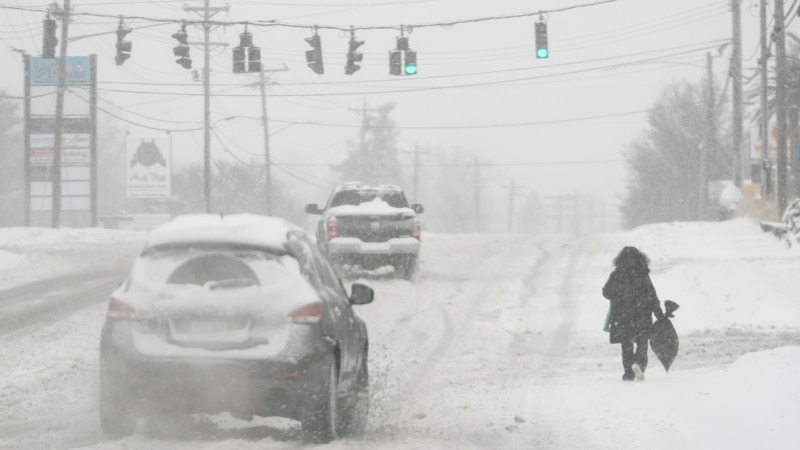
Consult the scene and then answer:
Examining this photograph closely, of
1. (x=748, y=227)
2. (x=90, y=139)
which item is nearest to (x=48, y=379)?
(x=748, y=227)

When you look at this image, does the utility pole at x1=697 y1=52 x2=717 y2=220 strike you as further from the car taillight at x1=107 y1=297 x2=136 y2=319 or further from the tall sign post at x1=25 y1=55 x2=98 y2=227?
the car taillight at x1=107 y1=297 x2=136 y2=319

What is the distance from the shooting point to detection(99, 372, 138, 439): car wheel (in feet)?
25.3

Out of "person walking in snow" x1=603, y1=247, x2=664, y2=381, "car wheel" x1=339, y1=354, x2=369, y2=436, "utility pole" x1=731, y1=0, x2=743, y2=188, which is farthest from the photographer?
"utility pole" x1=731, y1=0, x2=743, y2=188

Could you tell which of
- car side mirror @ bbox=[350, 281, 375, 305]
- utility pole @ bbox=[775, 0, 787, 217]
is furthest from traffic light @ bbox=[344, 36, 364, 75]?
car side mirror @ bbox=[350, 281, 375, 305]

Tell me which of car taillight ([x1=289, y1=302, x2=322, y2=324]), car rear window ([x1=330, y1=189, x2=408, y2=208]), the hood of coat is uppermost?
car rear window ([x1=330, y1=189, x2=408, y2=208])

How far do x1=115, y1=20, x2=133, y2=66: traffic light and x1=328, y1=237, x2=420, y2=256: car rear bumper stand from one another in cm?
1119

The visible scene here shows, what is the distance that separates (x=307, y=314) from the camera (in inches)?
301

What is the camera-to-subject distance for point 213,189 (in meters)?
80.5

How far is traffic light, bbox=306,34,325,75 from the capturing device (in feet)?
97.8

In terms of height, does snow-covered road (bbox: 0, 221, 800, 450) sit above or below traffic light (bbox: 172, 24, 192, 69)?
below

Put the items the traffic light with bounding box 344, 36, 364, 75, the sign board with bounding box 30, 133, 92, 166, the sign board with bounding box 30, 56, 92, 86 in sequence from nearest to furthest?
the traffic light with bounding box 344, 36, 364, 75, the sign board with bounding box 30, 56, 92, 86, the sign board with bounding box 30, 133, 92, 166

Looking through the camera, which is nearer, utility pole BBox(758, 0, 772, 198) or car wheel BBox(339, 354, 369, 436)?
car wheel BBox(339, 354, 369, 436)

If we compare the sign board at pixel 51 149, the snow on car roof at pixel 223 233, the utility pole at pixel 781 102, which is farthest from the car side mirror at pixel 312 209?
the sign board at pixel 51 149

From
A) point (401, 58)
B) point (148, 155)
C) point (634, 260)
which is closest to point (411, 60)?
point (401, 58)
